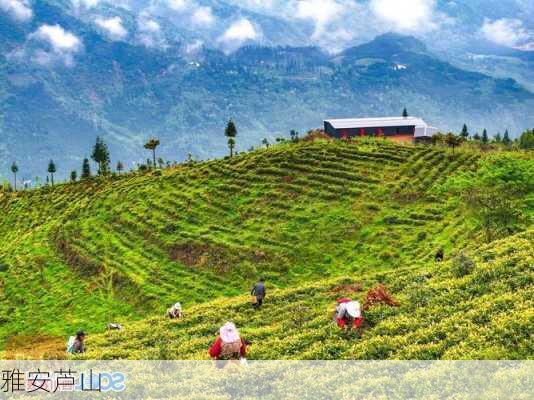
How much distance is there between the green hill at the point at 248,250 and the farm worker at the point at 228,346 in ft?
11.3

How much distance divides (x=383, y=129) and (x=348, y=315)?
377ft

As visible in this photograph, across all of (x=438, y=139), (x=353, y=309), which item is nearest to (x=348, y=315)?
(x=353, y=309)

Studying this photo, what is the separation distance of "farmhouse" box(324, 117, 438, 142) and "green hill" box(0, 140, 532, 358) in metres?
28.1

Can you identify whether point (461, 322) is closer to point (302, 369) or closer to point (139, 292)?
point (302, 369)

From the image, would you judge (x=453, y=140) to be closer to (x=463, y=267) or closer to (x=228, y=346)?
(x=463, y=267)

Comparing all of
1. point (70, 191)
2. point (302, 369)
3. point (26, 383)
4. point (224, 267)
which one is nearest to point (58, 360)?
point (26, 383)

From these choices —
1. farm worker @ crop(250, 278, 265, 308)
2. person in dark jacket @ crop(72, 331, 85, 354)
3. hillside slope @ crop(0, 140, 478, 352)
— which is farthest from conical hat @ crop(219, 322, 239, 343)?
hillside slope @ crop(0, 140, 478, 352)

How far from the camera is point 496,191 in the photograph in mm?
73375

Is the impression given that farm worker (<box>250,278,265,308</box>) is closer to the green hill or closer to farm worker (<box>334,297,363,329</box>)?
the green hill

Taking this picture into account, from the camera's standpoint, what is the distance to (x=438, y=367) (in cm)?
2294

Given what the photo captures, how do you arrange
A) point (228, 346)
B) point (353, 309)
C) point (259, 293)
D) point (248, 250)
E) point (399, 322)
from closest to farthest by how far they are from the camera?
point (228, 346) → point (399, 322) → point (353, 309) → point (259, 293) → point (248, 250)

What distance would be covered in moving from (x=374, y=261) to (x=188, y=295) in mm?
21438

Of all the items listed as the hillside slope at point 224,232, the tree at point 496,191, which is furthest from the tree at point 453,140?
the tree at point 496,191

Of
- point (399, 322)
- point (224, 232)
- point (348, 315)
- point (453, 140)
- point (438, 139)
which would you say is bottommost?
point (399, 322)
